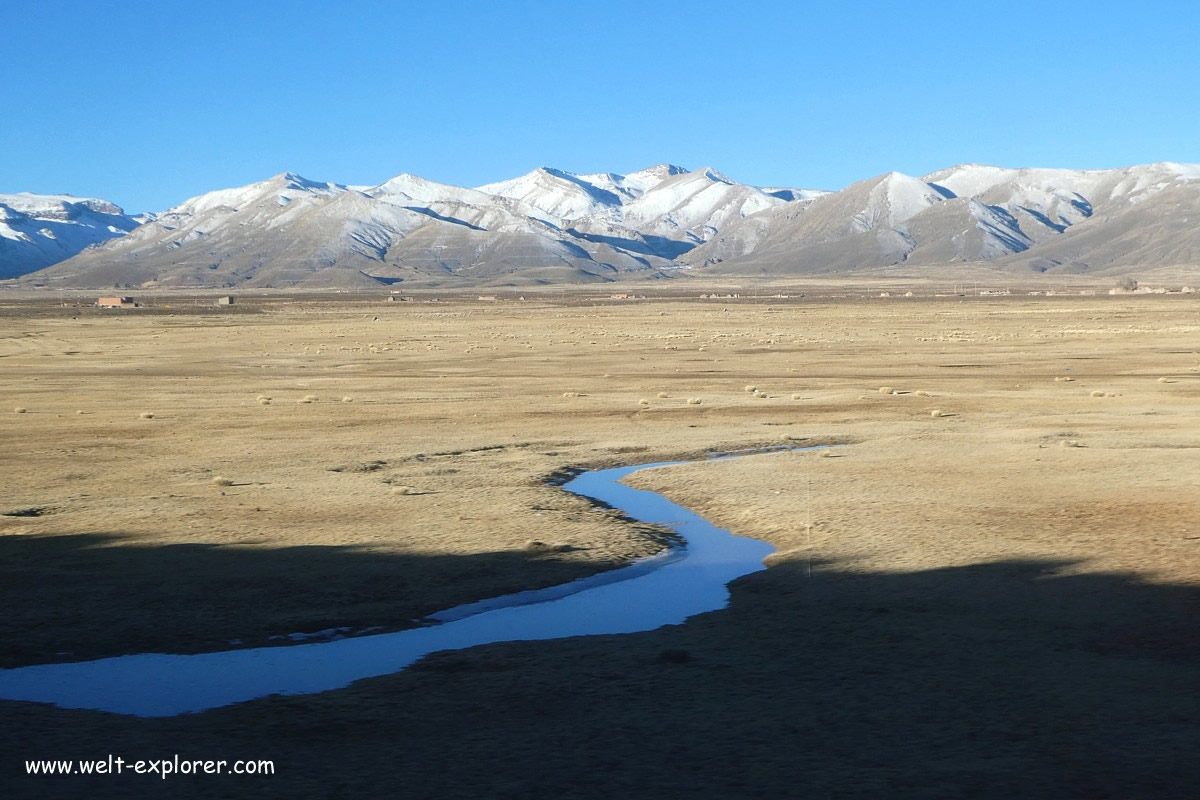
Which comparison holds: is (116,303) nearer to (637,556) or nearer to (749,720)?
(637,556)

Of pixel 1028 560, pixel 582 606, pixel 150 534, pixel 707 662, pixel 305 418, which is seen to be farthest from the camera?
pixel 305 418

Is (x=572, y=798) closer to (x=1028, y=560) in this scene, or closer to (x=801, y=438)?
(x=1028, y=560)

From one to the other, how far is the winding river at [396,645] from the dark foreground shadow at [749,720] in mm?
601

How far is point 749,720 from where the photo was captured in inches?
466

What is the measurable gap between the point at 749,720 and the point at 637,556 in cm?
837

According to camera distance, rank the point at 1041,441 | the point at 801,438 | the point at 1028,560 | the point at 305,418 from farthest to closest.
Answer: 1. the point at 305,418
2. the point at 801,438
3. the point at 1041,441
4. the point at 1028,560

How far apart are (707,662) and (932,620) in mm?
3303

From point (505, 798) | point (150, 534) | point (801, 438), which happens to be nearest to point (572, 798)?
point (505, 798)

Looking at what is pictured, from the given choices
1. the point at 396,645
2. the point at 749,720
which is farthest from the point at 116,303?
the point at 749,720

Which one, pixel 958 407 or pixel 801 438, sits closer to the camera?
pixel 801 438

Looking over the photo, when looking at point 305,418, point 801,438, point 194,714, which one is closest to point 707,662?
point 194,714

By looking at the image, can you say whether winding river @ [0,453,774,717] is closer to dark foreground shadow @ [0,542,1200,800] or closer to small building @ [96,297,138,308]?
dark foreground shadow @ [0,542,1200,800]

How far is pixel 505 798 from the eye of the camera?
10000 mm

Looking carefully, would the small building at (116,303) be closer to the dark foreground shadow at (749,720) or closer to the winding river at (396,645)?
the winding river at (396,645)
